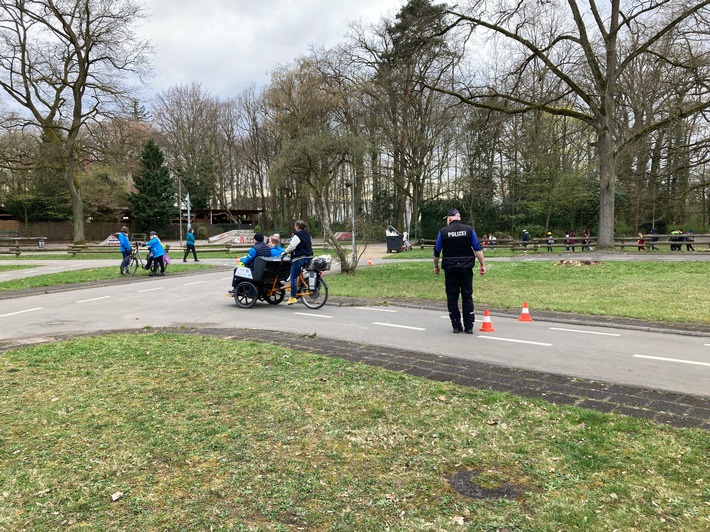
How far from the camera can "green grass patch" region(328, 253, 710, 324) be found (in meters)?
10.1

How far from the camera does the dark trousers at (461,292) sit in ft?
25.9

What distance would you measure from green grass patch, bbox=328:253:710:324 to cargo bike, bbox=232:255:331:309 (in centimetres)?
183

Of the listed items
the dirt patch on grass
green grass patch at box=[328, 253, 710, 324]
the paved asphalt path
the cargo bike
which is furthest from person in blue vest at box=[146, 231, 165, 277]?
the dirt patch on grass

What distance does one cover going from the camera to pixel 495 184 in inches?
1694

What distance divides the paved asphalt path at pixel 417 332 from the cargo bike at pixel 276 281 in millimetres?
311

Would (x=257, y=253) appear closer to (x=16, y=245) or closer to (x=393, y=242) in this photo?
(x=393, y=242)

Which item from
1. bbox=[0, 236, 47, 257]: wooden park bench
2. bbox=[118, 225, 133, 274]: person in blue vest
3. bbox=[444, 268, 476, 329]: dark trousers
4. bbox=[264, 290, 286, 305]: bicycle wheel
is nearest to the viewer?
bbox=[444, 268, 476, 329]: dark trousers

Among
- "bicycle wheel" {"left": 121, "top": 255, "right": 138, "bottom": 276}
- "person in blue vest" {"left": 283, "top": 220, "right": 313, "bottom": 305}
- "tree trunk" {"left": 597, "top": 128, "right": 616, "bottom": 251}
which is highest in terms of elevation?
"tree trunk" {"left": 597, "top": 128, "right": 616, "bottom": 251}

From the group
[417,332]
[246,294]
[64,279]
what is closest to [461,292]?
[417,332]

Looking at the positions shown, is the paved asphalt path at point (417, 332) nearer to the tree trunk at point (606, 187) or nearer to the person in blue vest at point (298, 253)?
the person in blue vest at point (298, 253)

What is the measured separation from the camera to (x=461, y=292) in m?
7.98

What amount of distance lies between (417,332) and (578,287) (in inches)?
314

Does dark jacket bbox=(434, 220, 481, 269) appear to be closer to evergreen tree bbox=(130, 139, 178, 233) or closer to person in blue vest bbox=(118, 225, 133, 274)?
person in blue vest bbox=(118, 225, 133, 274)

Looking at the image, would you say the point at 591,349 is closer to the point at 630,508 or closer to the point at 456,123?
the point at 630,508
